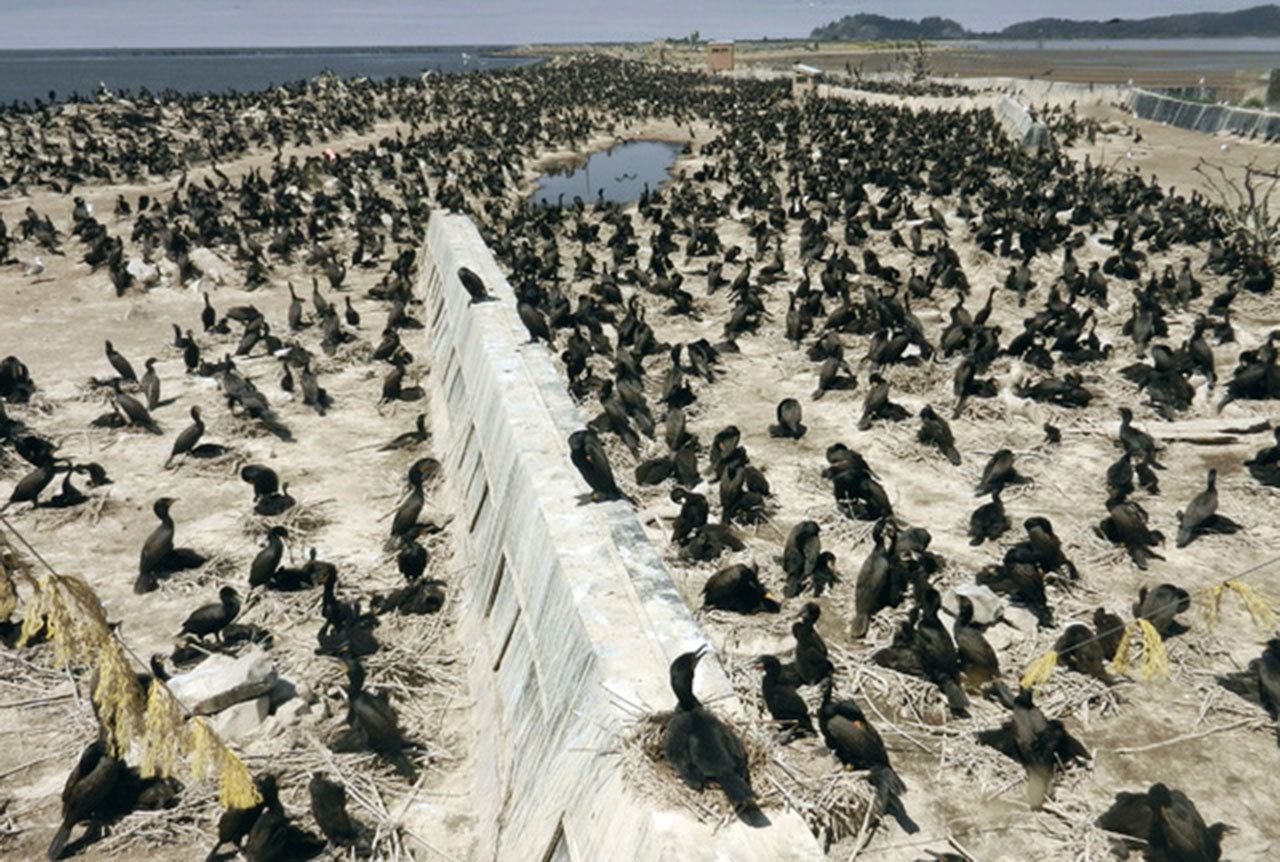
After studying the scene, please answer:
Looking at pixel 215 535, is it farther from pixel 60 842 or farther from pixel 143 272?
pixel 143 272

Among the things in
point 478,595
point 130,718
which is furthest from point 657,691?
point 478,595

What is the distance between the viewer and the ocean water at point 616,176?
3397cm

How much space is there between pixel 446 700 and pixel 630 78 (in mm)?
78175

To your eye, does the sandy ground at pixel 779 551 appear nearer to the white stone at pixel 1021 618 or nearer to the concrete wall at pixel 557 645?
the white stone at pixel 1021 618

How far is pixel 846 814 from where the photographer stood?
19.7 ft

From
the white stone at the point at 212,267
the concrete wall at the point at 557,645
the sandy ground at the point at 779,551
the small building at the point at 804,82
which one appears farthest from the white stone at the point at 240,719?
the small building at the point at 804,82

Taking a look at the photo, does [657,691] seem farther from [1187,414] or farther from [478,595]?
[1187,414]

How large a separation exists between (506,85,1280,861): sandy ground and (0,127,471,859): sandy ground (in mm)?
2847

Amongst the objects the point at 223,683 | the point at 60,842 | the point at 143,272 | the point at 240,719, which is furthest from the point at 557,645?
the point at 143,272

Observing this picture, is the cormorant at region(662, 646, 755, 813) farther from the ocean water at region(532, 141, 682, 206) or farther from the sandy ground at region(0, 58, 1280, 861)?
the ocean water at region(532, 141, 682, 206)

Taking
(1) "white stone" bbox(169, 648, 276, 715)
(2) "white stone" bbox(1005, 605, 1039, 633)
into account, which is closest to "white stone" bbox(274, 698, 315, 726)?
(1) "white stone" bbox(169, 648, 276, 715)

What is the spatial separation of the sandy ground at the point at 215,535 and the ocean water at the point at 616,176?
1638 cm

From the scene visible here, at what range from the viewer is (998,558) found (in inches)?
370

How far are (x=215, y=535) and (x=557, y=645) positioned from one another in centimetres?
601
